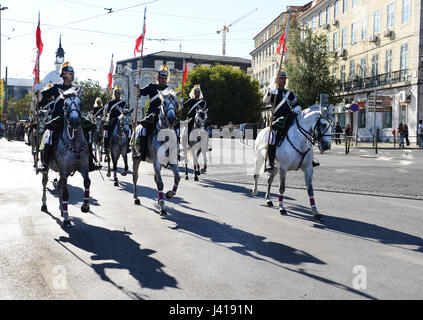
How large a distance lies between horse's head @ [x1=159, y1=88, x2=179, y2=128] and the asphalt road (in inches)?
68.8

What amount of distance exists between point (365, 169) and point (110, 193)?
11.1 m

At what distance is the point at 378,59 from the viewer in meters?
46.7

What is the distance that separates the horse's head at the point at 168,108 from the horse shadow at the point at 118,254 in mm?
2361

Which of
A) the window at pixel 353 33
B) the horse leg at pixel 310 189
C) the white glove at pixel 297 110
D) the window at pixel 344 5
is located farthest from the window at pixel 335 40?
the horse leg at pixel 310 189

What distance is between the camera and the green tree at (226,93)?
254 ft

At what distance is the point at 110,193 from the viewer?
1158 centimetres

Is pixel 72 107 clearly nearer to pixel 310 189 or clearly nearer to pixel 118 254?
pixel 118 254

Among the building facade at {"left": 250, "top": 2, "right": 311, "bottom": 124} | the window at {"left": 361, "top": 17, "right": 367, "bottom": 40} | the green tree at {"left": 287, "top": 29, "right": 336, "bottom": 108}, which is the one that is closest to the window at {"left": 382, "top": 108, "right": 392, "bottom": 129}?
the green tree at {"left": 287, "top": 29, "right": 336, "bottom": 108}

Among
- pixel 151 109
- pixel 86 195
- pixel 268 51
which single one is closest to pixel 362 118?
pixel 268 51

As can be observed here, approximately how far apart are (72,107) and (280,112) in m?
A: 4.24

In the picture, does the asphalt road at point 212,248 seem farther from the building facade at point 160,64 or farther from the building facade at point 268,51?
the building facade at point 160,64

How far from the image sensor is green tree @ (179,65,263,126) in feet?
254

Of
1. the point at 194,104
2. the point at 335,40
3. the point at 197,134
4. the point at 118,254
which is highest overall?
the point at 335,40
